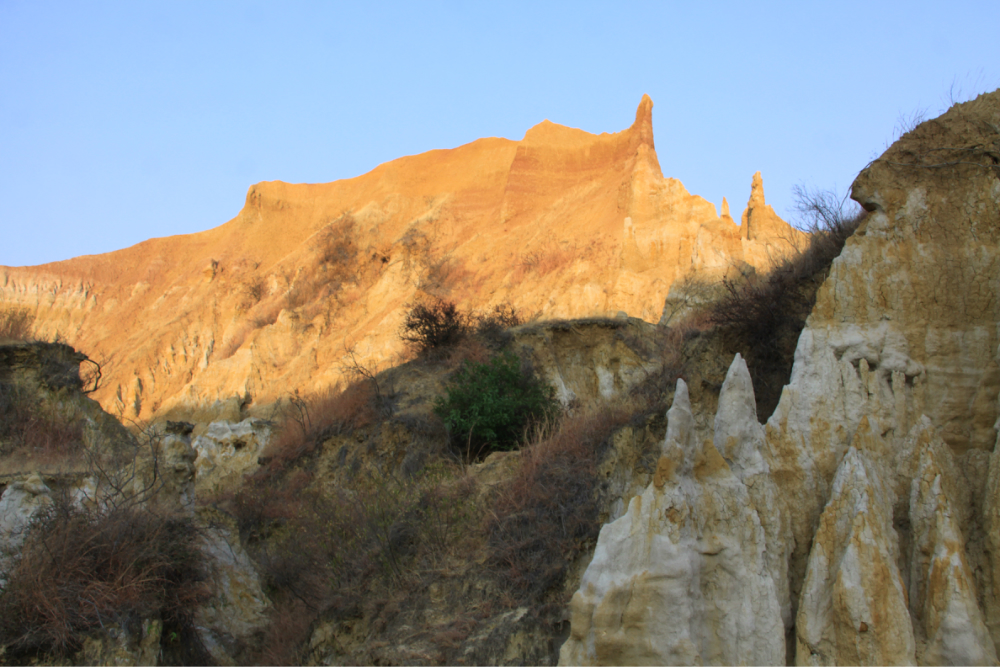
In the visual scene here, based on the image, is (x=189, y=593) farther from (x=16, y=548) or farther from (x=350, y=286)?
(x=350, y=286)

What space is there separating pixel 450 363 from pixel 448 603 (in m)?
9.65

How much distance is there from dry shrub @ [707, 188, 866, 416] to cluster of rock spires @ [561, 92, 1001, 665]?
66.1 inches

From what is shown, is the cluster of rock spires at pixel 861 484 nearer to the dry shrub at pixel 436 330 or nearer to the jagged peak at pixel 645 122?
the dry shrub at pixel 436 330

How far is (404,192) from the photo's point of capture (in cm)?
4081

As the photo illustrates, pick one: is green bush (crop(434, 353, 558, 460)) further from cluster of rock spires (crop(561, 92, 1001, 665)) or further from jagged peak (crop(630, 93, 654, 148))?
jagged peak (crop(630, 93, 654, 148))

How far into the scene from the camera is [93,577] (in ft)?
26.0

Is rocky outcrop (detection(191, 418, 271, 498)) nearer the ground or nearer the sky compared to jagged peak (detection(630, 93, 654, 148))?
nearer the ground

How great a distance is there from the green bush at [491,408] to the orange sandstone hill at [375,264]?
6412 millimetres

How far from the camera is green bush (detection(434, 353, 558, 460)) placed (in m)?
13.2

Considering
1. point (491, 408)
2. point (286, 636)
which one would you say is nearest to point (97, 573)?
point (286, 636)

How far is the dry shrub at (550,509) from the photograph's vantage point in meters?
8.23

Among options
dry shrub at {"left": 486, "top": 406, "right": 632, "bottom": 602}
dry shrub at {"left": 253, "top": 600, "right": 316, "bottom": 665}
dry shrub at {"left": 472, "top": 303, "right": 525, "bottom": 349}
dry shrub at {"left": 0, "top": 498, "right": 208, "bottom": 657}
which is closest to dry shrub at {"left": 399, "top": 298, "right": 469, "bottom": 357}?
dry shrub at {"left": 472, "top": 303, "right": 525, "bottom": 349}

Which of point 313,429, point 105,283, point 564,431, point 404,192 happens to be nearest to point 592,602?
point 564,431

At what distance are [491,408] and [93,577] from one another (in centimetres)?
686
